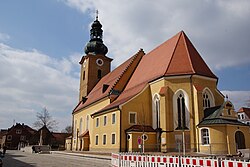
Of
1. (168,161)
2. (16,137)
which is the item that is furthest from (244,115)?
(16,137)

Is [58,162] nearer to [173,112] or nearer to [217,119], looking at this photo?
[173,112]

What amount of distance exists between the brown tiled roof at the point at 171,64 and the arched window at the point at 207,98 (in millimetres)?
1819

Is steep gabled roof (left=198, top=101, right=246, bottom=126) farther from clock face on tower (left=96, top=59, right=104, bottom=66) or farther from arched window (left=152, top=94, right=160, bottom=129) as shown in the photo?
clock face on tower (left=96, top=59, right=104, bottom=66)

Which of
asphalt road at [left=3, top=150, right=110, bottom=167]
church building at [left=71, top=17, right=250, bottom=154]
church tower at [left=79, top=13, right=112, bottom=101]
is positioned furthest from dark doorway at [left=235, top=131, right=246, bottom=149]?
church tower at [left=79, top=13, right=112, bottom=101]

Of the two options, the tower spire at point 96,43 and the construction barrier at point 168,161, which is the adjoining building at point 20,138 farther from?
the construction barrier at point 168,161

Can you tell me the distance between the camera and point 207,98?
2808cm

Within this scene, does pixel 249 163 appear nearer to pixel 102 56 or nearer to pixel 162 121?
pixel 162 121

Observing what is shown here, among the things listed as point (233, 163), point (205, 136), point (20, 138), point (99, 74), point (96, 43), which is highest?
point (96, 43)

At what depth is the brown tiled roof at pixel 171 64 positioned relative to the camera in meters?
28.2

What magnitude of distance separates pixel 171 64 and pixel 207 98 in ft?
17.5

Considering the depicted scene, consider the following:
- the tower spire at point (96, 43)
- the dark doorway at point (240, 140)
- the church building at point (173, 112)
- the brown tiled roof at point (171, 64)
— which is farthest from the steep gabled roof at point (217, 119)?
the tower spire at point (96, 43)

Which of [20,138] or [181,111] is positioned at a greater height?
[181,111]

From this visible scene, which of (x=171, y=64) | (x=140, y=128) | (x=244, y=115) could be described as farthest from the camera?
(x=244, y=115)

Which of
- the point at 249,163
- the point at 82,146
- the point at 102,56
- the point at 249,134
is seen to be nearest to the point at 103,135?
the point at 82,146
